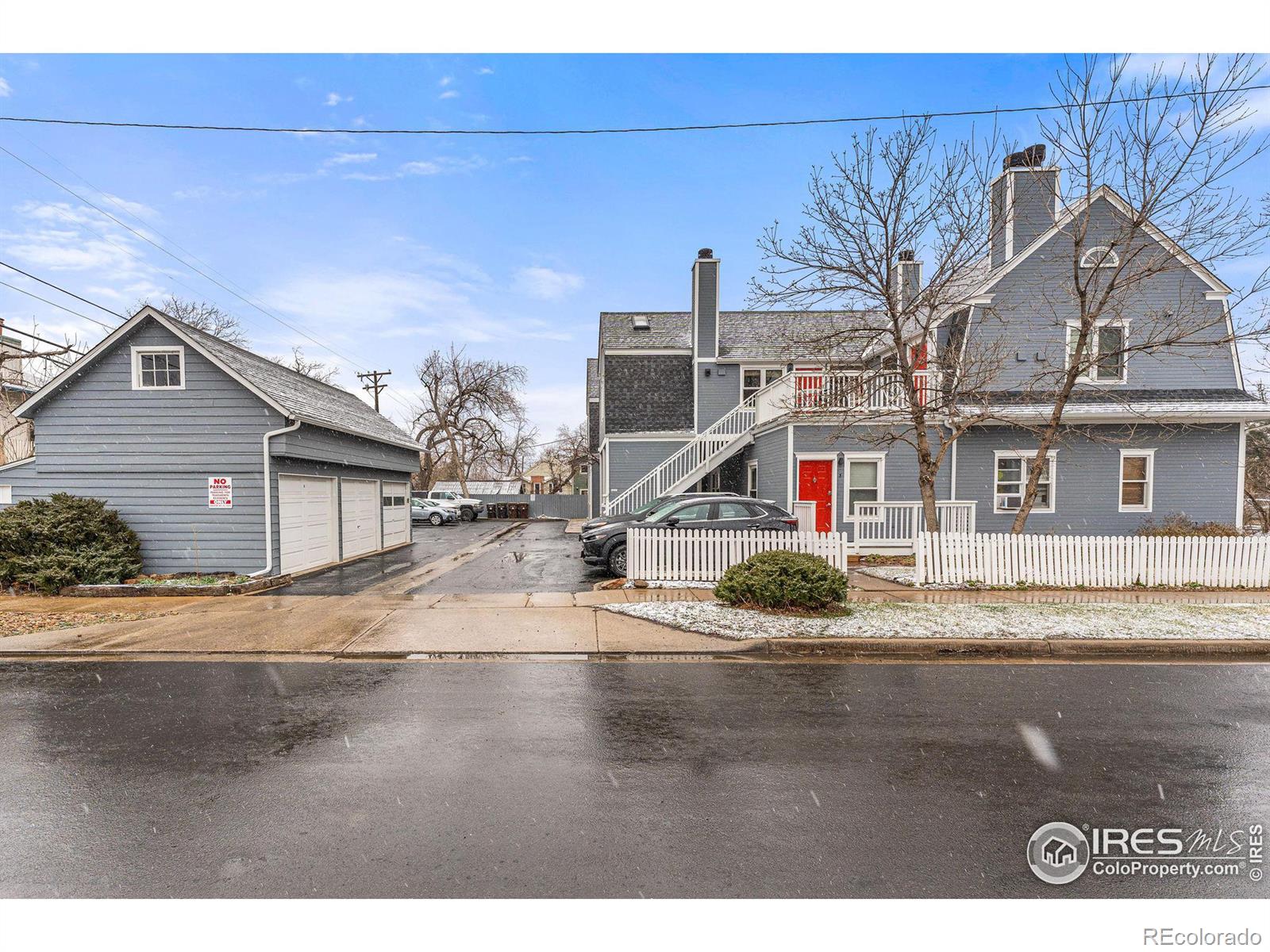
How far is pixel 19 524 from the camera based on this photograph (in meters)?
11.4

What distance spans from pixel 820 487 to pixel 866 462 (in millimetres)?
1293

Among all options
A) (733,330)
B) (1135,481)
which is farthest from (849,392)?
(733,330)

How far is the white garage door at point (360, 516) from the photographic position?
16781 millimetres

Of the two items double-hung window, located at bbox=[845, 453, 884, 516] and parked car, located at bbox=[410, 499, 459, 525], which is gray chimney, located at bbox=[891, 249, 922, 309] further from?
parked car, located at bbox=[410, 499, 459, 525]

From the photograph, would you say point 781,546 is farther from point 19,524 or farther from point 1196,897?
point 19,524

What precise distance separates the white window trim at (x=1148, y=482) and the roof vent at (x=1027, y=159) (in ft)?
25.0

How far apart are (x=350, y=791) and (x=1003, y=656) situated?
7.10 metres

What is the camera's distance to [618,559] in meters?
13.1

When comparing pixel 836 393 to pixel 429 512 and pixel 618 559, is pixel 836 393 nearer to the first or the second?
pixel 618 559

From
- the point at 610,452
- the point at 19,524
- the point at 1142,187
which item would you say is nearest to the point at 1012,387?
the point at 1142,187

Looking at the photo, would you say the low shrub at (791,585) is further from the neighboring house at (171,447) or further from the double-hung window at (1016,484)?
the neighboring house at (171,447)

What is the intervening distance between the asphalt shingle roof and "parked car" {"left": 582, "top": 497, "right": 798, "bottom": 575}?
22.9 ft

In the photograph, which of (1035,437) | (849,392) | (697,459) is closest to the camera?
(849,392)

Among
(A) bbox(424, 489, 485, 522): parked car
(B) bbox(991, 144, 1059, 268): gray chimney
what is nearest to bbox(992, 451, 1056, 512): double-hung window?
(B) bbox(991, 144, 1059, 268): gray chimney
